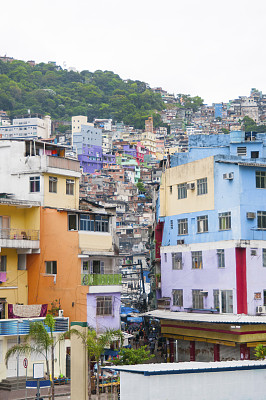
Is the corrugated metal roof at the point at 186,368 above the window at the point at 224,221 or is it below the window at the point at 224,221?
below

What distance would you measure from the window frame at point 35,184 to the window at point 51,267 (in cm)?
415

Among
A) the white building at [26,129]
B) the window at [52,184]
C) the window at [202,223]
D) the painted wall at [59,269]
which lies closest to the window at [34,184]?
the window at [52,184]

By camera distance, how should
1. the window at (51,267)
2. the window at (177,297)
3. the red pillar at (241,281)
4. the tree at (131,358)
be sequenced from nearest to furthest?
1. the tree at (131,358)
2. the red pillar at (241,281)
3. the window at (51,267)
4. the window at (177,297)

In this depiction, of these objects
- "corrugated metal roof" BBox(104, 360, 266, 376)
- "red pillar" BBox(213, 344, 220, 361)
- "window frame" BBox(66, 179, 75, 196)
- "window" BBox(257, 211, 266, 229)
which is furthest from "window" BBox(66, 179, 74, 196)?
"corrugated metal roof" BBox(104, 360, 266, 376)

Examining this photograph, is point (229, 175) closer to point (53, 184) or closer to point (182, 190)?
point (182, 190)

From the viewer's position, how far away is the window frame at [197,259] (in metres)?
41.6

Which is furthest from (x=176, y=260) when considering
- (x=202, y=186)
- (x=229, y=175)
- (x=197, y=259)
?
(x=229, y=175)

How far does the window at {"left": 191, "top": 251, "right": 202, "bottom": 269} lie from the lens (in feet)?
137

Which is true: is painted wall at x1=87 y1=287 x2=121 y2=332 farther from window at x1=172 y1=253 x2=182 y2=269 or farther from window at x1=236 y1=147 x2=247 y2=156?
window at x1=236 y1=147 x2=247 y2=156

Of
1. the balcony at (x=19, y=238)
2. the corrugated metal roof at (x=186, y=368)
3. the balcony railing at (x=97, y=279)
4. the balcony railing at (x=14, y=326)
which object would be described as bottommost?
the corrugated metal roof at (x=186, y=368)

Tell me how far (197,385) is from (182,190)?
858 inches

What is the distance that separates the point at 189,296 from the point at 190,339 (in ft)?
8.10

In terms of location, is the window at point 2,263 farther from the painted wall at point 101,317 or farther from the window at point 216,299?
the window at point 216,299

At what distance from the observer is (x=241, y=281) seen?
38.5 m
